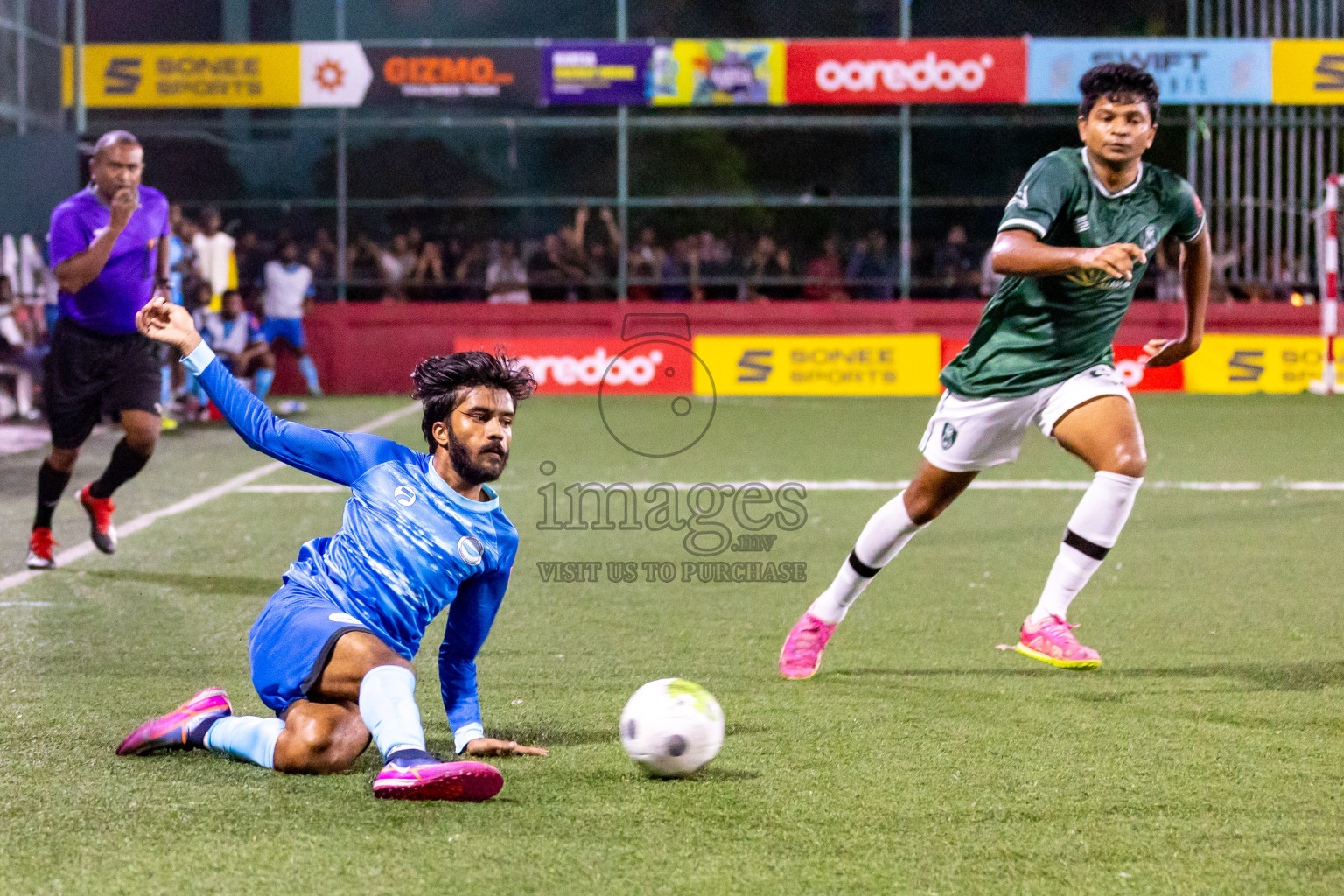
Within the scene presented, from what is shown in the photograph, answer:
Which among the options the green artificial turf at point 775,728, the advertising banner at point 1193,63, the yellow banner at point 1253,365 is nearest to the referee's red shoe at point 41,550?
the green artificial turf at point 775,728

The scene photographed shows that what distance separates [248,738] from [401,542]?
65cm

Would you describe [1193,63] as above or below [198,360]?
above

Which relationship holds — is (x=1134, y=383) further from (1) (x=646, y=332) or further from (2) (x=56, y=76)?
(2) (x=56, y=76)

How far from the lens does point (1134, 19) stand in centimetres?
2555

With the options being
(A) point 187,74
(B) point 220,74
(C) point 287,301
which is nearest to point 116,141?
(C) point 287,301

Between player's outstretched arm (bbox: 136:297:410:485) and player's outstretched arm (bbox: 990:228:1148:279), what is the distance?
6.54ft

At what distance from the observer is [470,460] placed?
12.9ft

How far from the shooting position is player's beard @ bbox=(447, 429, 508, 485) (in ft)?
12.8

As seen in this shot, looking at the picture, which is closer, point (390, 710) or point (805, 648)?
point (390, 710)

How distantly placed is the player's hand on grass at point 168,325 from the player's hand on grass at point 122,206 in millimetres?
2855

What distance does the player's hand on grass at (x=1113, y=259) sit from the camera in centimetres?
450

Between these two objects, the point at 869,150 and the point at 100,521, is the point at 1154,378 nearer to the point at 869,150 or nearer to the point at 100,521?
the point at 869,150

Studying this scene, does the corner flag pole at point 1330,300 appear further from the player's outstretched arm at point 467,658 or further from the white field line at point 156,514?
the player's outstretched arm at point 467,658

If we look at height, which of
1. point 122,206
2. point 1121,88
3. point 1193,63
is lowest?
point 122,206
